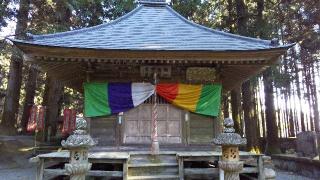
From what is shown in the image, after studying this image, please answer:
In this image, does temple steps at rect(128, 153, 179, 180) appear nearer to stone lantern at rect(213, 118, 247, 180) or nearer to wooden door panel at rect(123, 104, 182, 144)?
wooden door panel at rect(123, 104, 182, 144)

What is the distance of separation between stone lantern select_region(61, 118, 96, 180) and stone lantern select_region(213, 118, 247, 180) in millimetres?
2279

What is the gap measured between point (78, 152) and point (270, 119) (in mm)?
15295

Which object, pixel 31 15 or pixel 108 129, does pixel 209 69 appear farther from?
pixel 31 15

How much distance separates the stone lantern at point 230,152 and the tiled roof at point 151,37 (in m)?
4.91

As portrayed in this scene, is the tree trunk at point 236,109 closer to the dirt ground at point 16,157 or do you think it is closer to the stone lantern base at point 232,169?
the dirt ground at point 16,157

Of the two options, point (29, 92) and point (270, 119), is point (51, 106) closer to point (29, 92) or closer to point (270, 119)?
point (29, 92)

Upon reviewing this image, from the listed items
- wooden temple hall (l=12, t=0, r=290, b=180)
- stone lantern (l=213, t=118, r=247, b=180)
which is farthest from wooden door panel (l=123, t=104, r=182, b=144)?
stone lantern (l=213, t=118, r=247, b=180)

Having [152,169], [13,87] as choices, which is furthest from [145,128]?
[13,87]

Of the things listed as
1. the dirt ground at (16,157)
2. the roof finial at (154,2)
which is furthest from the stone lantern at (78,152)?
the roof finial at (154,2)

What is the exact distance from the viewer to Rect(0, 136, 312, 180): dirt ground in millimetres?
13820

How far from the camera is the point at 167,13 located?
14320mm

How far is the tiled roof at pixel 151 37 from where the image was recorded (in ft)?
34.3

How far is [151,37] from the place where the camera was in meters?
11.7

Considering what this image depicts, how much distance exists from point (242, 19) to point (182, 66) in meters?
9.03
